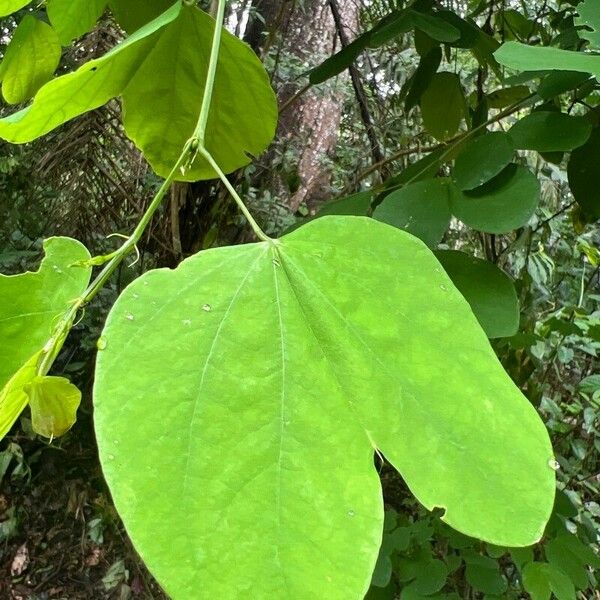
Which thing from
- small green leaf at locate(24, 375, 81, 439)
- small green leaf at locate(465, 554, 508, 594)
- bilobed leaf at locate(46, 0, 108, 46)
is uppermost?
bilobed leaf at locate(46, 0, 108, 46)

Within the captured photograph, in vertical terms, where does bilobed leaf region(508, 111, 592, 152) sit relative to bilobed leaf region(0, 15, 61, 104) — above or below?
below

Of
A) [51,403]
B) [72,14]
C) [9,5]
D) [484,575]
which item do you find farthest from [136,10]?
[484,575]

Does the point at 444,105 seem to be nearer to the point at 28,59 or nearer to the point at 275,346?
the point at 28,59

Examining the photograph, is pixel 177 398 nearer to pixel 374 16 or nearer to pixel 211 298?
pixel 211 298

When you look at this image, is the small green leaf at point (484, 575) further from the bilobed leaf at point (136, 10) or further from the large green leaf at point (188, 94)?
the bilobed leaf at point (136, 10)

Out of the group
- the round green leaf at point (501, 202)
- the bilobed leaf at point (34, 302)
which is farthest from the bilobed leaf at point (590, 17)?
the bilobed leaf at point (34, 302)

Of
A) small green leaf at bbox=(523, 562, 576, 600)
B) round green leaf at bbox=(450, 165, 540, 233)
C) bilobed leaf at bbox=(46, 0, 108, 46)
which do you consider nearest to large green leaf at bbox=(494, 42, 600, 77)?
round green leaf at bbox=(450, 165, 540, 233)

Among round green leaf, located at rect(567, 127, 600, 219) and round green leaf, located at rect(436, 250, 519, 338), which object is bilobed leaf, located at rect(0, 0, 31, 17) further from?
round green leaf, located at rect(567, 127, 600, 219)
